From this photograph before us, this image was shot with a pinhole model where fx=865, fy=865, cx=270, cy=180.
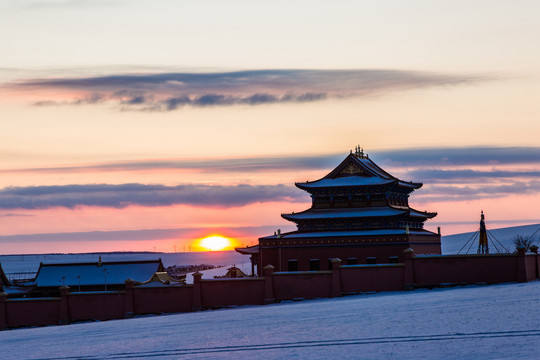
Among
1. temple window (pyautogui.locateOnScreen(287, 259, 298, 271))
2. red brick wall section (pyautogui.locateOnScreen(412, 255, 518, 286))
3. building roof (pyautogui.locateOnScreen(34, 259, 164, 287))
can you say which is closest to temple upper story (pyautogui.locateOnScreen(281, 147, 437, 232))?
temple window (pyautogui.locateOnScreen(287, 259, 298, 271))

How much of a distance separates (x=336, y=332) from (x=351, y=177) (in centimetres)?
4355

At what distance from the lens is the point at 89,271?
294 ft

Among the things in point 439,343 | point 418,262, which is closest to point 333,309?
point 418,262

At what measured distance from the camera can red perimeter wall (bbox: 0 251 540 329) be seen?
5428cm

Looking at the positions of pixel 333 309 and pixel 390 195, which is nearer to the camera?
pixel 333 309

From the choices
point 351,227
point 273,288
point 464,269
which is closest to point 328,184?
point 351,227

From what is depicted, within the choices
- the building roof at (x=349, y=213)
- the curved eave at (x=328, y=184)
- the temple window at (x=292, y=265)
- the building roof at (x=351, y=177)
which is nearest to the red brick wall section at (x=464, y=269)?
the building roof at (x=349, y=213)

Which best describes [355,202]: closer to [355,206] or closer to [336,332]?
[355,206]

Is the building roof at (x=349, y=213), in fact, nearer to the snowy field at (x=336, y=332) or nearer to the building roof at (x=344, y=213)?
the building roof at (x=344, y=213)

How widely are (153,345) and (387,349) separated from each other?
11.1 m

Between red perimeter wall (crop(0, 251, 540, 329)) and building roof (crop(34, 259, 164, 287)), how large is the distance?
28220mm

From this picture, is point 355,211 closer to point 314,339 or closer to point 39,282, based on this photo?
point 39,282

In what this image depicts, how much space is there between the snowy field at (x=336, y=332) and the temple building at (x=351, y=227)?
1953 centimetres

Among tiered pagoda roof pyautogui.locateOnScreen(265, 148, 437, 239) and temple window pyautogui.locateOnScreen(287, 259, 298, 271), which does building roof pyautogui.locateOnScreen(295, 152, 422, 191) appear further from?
temple window pyautogui.locateOnScreen(287, 259, 298, 271)
